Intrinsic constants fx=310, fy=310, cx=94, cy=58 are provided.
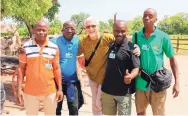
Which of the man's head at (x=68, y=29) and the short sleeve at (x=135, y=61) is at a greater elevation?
the man's head at (x=68, y=29)

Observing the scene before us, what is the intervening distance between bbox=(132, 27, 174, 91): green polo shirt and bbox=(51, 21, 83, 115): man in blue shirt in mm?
880

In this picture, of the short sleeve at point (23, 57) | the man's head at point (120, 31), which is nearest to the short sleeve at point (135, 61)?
the man's head at point (120, 31)

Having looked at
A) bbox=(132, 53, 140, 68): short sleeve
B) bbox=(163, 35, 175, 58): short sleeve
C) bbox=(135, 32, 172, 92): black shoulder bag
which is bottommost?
bbox=(135, 32, 172, 92): black shoulder bag

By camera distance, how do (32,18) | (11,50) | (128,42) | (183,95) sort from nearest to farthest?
(128,42), (183,95), (32,18), (11,50)

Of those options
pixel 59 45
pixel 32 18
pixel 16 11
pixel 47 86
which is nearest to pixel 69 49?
pixel 59 45

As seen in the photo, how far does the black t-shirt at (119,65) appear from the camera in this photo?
11.9 feet

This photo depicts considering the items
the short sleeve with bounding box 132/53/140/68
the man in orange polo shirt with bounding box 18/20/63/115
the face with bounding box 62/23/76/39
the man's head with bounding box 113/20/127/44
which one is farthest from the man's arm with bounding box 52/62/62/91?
the short sleeve with bounding box 132/53/140/68

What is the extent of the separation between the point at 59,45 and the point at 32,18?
7584mm

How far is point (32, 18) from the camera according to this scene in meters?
11.3

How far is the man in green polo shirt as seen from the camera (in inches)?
147

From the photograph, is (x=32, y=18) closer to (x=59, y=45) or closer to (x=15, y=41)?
(x=15, y=41)

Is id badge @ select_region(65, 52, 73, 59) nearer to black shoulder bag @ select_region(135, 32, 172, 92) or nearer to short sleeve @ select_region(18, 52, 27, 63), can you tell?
short sleeve @ select_region(18, 52, 27, 63)

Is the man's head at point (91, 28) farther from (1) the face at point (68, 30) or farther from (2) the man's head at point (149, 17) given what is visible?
(2) the man's head at point (149, 17)

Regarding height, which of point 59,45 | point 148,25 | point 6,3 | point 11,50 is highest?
point 6,3
